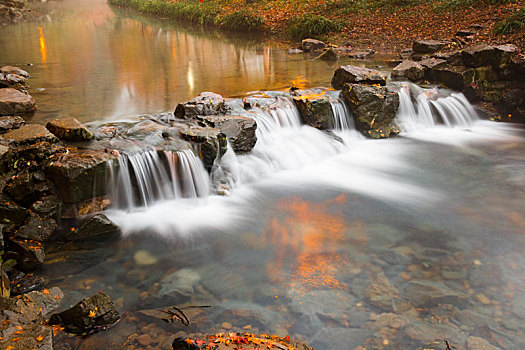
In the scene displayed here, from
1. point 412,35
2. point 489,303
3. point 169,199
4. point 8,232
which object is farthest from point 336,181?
point 412,35

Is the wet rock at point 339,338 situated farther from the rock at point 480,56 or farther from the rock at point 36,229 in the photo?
the rock at point 480,56

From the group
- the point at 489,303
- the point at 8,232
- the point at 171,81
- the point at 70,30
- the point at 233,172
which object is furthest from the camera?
the point at 70,30

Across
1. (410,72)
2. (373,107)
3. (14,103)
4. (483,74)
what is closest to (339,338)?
(373,107)

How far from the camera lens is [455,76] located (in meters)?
11.8

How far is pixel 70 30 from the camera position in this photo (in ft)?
83.6

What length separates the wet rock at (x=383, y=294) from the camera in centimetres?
452

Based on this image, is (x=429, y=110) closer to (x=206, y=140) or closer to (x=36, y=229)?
(x=206, y=140)

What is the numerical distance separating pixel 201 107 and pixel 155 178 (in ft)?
7.10

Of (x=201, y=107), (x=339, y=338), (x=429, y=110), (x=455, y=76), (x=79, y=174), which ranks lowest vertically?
(x=339, y=338)

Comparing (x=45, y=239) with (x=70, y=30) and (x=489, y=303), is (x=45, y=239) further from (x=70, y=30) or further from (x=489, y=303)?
(x=70, y=30)

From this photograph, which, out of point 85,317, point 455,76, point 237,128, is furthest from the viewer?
point 455,76

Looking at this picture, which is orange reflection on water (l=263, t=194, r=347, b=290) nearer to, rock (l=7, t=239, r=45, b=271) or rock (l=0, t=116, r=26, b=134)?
rock (l=7, t=239, r=45, b=271)

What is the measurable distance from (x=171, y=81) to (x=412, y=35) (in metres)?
11.2

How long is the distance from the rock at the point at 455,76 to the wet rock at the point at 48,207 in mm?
11137
